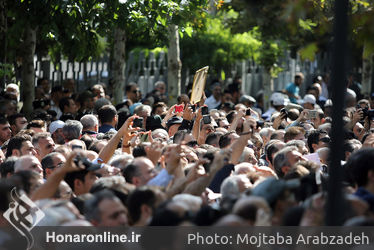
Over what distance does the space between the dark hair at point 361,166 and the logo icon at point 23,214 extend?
2.70 meters

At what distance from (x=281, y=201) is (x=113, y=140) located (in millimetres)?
3613

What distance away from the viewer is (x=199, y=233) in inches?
247

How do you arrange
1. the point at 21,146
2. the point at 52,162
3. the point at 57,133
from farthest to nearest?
the point at 57,133
the point at 21,146
the point at 52,162

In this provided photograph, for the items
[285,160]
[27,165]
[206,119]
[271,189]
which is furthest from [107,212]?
[206,119]

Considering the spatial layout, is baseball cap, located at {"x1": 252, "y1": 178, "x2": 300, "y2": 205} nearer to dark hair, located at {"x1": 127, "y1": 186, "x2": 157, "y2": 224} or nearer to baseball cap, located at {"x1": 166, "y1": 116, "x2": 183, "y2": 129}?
dark hair, located at {"x1": 127, "y1": 186, "x2": 157, "y2": 224}

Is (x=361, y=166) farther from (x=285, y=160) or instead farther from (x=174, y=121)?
(x=174, y=121)

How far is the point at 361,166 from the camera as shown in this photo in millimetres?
7730

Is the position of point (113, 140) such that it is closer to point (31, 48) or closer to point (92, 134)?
point (92, 134)

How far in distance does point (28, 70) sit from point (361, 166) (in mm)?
9212

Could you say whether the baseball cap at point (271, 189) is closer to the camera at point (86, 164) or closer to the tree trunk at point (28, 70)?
the camera at point (86, 164)

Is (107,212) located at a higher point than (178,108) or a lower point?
lower
